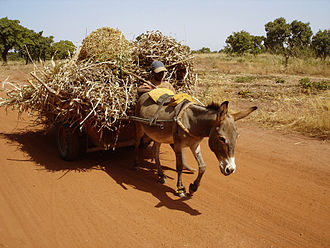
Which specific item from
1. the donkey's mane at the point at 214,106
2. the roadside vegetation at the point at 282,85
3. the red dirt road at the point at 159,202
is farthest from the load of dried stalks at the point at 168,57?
the donkey's mane at the point at 214,106

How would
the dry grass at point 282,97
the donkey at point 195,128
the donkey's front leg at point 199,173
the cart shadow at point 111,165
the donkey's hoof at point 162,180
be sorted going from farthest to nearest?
the dry grass at point 282,97 → the donkey's hoof at point 162,180 → the cart shadow at point 111,165 → the donkey's front leg at point 199,173 → the donkey at point 195,128

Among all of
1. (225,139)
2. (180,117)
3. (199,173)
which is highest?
(180,117)

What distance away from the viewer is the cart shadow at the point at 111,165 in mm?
4254

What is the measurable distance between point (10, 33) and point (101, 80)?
37546 mm

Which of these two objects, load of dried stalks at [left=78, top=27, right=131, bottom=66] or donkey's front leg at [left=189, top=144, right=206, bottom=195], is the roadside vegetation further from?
donkey's front leg at [left=189, top=144, right=206, bottom=195]

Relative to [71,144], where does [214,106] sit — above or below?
above

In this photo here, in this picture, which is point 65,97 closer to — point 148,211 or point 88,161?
point 88,161

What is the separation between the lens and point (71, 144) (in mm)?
5090

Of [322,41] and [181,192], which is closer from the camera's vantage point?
[181,192]

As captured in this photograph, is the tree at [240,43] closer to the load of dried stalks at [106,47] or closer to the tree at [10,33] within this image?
the tree at [10,33]

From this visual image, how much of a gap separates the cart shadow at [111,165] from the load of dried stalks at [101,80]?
0.78 m

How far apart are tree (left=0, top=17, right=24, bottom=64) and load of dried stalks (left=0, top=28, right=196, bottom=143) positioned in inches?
1395

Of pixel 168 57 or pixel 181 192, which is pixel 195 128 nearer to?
pixel 181 192

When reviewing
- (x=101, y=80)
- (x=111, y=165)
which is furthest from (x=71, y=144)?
(x=101, y=80)
